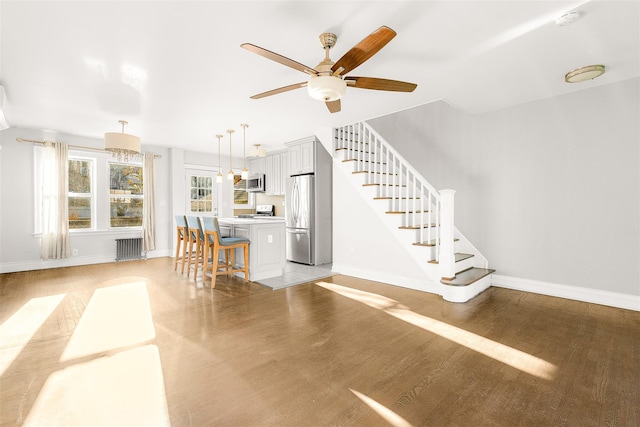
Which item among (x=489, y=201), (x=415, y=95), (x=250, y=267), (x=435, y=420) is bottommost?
(x=435, y=420)

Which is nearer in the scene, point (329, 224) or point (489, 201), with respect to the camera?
point (489, 201)

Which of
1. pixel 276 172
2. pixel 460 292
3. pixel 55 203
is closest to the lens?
pixel 460 292

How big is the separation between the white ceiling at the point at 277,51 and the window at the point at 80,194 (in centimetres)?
185

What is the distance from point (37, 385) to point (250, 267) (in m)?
2.80

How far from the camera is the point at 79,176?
6.00 metres

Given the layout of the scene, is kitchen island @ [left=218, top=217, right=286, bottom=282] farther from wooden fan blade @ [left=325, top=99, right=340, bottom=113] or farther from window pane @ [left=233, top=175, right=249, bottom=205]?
window pane @ [left=233, top=175, right=249, bottom=205]

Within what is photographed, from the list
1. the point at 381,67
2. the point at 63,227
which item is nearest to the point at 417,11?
the point at 381,67

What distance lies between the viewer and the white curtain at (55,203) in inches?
214

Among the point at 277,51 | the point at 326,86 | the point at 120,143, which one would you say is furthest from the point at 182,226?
the point at 326,86

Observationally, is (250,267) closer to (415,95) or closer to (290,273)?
(290,273)

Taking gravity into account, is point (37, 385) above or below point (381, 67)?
below

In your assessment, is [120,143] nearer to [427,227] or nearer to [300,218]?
[300,218]

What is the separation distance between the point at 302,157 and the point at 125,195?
4063 mm

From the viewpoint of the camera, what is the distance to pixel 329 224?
616 cm
